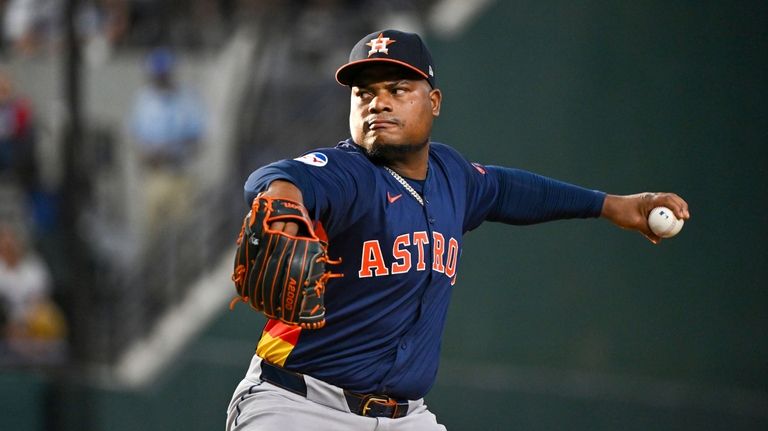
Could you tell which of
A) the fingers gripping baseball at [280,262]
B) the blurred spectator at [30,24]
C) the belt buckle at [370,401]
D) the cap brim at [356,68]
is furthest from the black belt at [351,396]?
the blurred spectator at [30,24]

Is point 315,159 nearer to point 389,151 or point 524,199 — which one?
point 389,151

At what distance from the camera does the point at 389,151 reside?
12.2 ft

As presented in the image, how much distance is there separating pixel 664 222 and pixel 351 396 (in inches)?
52.5

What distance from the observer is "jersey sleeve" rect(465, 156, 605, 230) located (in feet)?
13.9

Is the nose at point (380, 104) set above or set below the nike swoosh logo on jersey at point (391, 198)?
above

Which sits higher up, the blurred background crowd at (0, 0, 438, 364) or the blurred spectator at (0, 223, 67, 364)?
the blurred background crowd at (0, 0, 438, 364)

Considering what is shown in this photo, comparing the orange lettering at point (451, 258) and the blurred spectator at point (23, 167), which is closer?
the orange lettering at point (451, 258)

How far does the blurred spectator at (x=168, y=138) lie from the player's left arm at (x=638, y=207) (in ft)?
19.6

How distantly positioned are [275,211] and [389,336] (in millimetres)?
850

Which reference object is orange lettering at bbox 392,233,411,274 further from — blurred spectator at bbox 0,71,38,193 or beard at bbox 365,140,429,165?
blurred spectator at bbox 0,71,38,193

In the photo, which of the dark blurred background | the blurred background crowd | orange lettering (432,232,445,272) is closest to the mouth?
orange lettering (432,232,445,272)

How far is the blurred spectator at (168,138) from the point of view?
9781mm

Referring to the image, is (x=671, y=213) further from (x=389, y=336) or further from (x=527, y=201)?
(x=389, y=336)

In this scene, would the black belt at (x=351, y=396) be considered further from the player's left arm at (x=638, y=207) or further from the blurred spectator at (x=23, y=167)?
the blurred spectator at (x=23, y=167)
